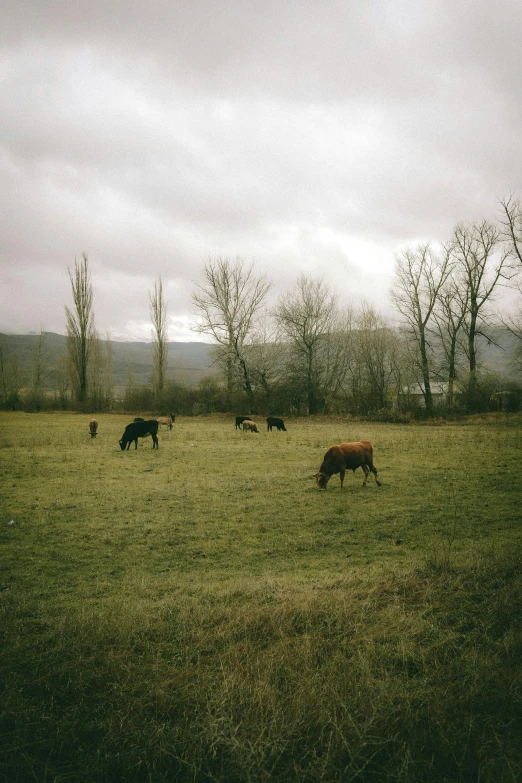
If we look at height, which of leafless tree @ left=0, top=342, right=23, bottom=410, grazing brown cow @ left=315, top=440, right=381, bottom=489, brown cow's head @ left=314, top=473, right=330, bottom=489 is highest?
leafless tree @ left=0, top=342, right=23, bottom=410

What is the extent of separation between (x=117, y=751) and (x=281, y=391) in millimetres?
38314

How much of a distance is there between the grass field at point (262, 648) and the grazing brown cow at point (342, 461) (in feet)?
7.96

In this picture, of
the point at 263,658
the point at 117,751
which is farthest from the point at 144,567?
the point at 117,751

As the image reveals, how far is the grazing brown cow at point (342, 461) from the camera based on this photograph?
37.3 ft

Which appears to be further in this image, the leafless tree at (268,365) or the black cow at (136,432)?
the leafless tree at (268,365)

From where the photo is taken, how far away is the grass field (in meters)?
2.33

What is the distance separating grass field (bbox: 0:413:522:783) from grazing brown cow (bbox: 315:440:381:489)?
2.43 metres

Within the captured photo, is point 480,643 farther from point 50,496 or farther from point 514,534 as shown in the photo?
point 50,496

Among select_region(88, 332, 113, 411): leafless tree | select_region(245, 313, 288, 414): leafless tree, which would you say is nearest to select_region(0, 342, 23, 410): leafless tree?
select_region(88, 332, 113, 411): leafless tree

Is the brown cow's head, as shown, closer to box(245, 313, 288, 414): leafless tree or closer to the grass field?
the grass field

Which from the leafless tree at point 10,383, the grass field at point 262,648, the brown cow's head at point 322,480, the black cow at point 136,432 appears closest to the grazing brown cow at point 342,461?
the brown cow's head at point 322,480

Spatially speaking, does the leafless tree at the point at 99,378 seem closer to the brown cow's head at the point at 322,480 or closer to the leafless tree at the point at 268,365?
the leafless tree at the point at 268,365

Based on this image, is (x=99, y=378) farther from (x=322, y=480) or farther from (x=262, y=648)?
(x=262, y=648)

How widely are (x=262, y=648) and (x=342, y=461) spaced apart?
8324 millimetres
